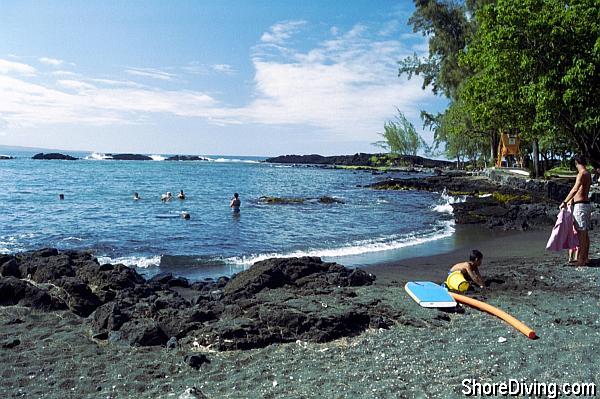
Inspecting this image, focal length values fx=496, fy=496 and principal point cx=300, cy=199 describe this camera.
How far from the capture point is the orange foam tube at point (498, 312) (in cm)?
668

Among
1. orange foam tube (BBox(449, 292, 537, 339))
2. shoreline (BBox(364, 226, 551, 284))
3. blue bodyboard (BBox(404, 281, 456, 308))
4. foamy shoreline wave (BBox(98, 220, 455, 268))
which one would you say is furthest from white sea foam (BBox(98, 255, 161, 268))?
orange foam tube (BBox(449, 292, 537, 339))

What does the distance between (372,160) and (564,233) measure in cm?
10179

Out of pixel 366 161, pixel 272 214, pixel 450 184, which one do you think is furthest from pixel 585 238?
pixel 366 161

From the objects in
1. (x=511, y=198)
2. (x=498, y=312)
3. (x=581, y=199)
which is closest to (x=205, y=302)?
(x=498, y=312)

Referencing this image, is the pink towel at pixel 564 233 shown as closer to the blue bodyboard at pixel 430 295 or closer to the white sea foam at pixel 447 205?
the blue bodyboard at pixel 430 295

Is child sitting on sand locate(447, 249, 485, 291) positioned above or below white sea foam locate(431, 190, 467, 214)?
above

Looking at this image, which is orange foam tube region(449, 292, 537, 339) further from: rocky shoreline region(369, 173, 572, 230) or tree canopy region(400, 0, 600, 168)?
tree canopy region(400, 0, 600, 168)

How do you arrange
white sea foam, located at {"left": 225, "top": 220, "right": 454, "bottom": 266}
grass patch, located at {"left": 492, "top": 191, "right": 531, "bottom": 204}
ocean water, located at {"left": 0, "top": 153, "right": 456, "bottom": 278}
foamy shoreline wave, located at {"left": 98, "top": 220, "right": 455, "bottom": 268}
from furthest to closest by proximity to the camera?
grass patch, located at {"left": 492, "top": 191, "right": 531, "bottom": 204}, ocean water, located at {"left": 0, "top": 153, "right": 456, "bottom": 278}, white sea foam, located at {"left": 225, "top": 220, "right": 454, "bottom": 266}, foamy shoreline wave, located at {"left": 98, "top": 220, "right": 455, "bottom": 268}

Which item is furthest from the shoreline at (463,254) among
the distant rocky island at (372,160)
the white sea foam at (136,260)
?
the distant rocky island at (372,160)

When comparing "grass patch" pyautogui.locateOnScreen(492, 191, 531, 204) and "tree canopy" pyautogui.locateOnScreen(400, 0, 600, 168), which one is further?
"grass patch" pyautogui.locateOnScreen(492, 191, 531, 204)

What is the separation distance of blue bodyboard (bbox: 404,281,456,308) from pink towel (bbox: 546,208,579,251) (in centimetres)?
355

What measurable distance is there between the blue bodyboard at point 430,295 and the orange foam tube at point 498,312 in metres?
0.25

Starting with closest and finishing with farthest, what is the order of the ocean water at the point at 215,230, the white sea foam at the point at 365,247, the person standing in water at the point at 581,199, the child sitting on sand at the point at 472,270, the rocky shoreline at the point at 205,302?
the rocky shoreline at the point at 205,302 → the child sitting on sand at the point at 472,270 → the person standing in water at the point at 581,199 → the white sea foam at the point at 365,247 → the ocean water at the point at 215,230

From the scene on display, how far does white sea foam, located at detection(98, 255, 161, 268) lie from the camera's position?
14.3m
